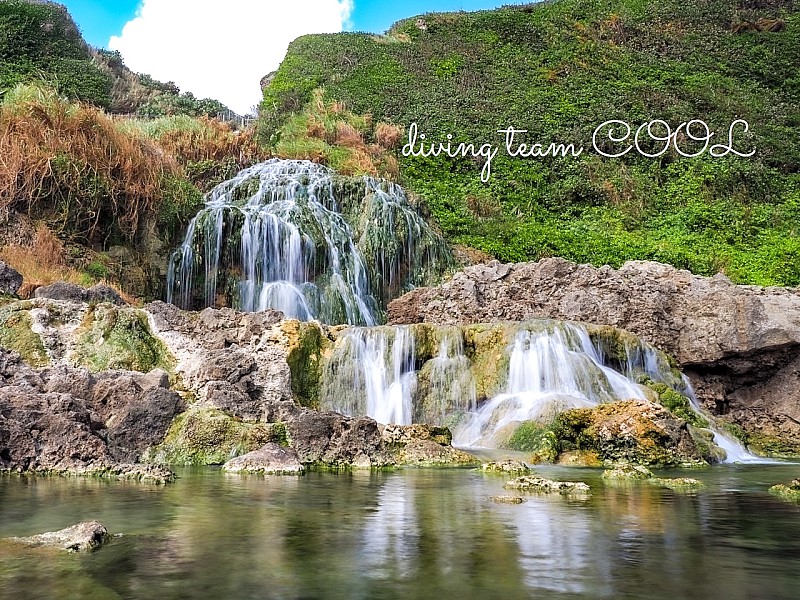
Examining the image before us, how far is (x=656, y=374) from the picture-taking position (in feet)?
34.9

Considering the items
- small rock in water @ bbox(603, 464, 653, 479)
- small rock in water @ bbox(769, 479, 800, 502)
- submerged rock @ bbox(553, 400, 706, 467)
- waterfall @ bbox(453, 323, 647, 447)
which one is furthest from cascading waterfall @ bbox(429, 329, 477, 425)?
small rock in water @ bbox(769, 479, 800, 502)

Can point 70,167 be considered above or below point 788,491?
above

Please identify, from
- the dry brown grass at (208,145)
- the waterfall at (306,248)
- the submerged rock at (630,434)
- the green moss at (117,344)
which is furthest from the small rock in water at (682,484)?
the dry brown grass at (208,145)

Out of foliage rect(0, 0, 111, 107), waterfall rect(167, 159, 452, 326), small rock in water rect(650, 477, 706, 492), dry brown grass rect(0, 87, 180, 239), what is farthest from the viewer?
foliage rect(0, 0, 111, 107)

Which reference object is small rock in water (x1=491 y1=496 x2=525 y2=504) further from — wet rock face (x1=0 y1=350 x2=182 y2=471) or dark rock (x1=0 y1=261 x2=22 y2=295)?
dark rock (x1=0 y1=261 x2=22 y2=295)

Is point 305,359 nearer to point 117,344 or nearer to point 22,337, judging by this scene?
point 117,344

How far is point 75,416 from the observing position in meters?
6.29

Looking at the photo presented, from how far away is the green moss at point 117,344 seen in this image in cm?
829

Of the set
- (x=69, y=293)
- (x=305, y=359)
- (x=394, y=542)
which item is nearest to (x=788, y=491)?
(x=394, y=542)

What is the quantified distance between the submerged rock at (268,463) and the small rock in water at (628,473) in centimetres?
254

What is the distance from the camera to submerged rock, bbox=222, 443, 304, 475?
20.1 feet

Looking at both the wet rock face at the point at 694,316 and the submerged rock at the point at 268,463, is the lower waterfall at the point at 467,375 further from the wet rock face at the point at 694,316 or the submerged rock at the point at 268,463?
the submerged rock at the point at 268,463

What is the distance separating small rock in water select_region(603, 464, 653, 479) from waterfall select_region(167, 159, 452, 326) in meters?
8.33

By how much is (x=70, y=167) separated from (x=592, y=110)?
19079 millimetres
